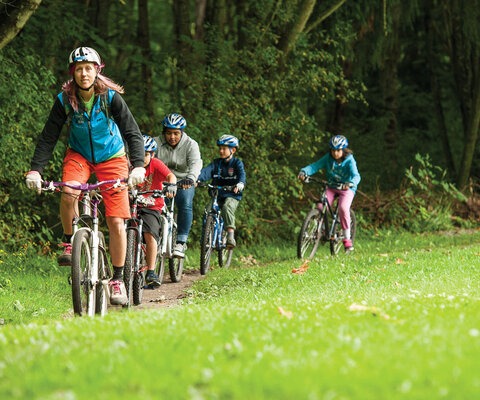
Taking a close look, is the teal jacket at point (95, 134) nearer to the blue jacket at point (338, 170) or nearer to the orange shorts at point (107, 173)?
the orange shorts at point (107, 173)

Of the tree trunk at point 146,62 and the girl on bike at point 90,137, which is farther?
the tree trunk at point 146,62

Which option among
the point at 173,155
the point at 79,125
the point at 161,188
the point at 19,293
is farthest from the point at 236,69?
the point at 79,125

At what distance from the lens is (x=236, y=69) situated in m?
19.2

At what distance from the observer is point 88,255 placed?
8.38m

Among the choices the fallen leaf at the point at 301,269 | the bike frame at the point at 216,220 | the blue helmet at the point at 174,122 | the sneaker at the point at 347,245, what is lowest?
the fallen leaf at the point at 301,269

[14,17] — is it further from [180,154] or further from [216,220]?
[216,220]

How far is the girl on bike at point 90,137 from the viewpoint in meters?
8.05

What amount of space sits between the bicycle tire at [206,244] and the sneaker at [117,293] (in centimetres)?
549

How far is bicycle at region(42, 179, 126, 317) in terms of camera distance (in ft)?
26.3

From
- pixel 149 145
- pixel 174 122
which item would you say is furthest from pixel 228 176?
pixel 149 145

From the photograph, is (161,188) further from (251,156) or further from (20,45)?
(251,156)

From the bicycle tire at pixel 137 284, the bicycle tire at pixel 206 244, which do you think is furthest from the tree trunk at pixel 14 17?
the bicycle tire at pixel 206 244

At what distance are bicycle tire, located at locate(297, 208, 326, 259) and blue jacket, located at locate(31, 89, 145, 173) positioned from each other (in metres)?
7.82

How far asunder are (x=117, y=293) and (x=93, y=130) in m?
1.62
